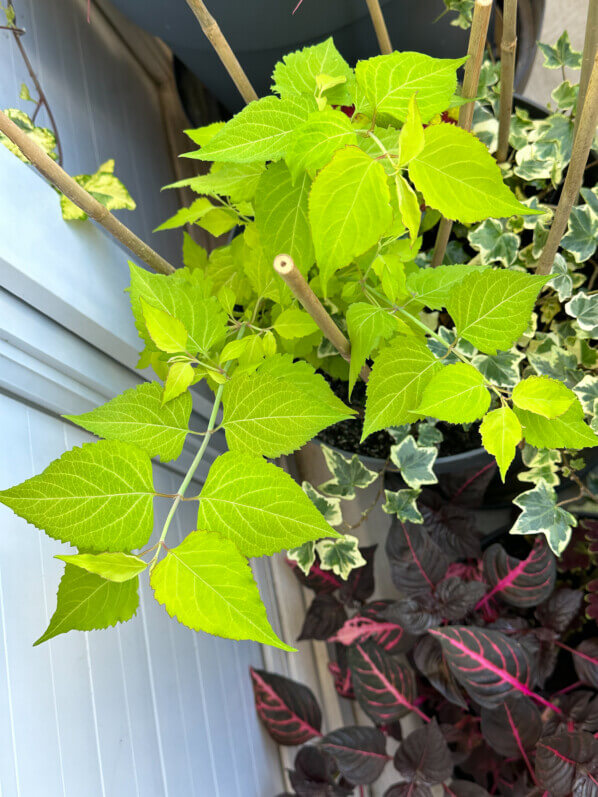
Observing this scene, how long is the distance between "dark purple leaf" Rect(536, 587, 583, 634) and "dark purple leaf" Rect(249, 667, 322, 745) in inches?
12.2

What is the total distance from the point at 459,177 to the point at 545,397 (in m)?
0.16

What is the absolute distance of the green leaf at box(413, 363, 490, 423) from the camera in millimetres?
408

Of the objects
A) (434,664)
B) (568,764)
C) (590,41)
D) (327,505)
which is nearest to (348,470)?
(327,505)

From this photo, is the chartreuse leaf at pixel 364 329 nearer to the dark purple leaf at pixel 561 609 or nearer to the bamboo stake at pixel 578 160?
→ the bamboo stake at pixel 578 160

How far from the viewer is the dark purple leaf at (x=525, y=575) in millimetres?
749

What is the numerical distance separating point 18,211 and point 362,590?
622 mm

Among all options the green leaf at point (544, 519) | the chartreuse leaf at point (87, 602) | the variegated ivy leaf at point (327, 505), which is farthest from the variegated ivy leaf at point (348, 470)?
the chartreuse leaf at point (87, 602)

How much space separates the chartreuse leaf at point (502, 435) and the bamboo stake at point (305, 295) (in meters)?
0.11

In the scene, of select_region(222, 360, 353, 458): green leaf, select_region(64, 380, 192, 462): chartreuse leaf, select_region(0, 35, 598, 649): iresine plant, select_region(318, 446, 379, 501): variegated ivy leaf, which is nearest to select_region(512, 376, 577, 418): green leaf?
select_region(0, 35, 598, 649): iresine plant

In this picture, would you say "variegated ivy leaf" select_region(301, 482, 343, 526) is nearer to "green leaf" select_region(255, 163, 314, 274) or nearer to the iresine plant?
the iresine plant

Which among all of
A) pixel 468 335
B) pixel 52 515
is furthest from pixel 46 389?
pixel 468 335

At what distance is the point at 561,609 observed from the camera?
777mm

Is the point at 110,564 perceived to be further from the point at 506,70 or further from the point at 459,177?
the point at 506,70

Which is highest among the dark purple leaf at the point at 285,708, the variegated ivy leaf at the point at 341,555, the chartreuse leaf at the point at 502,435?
the chartreuse leaf at the point at 502,435
